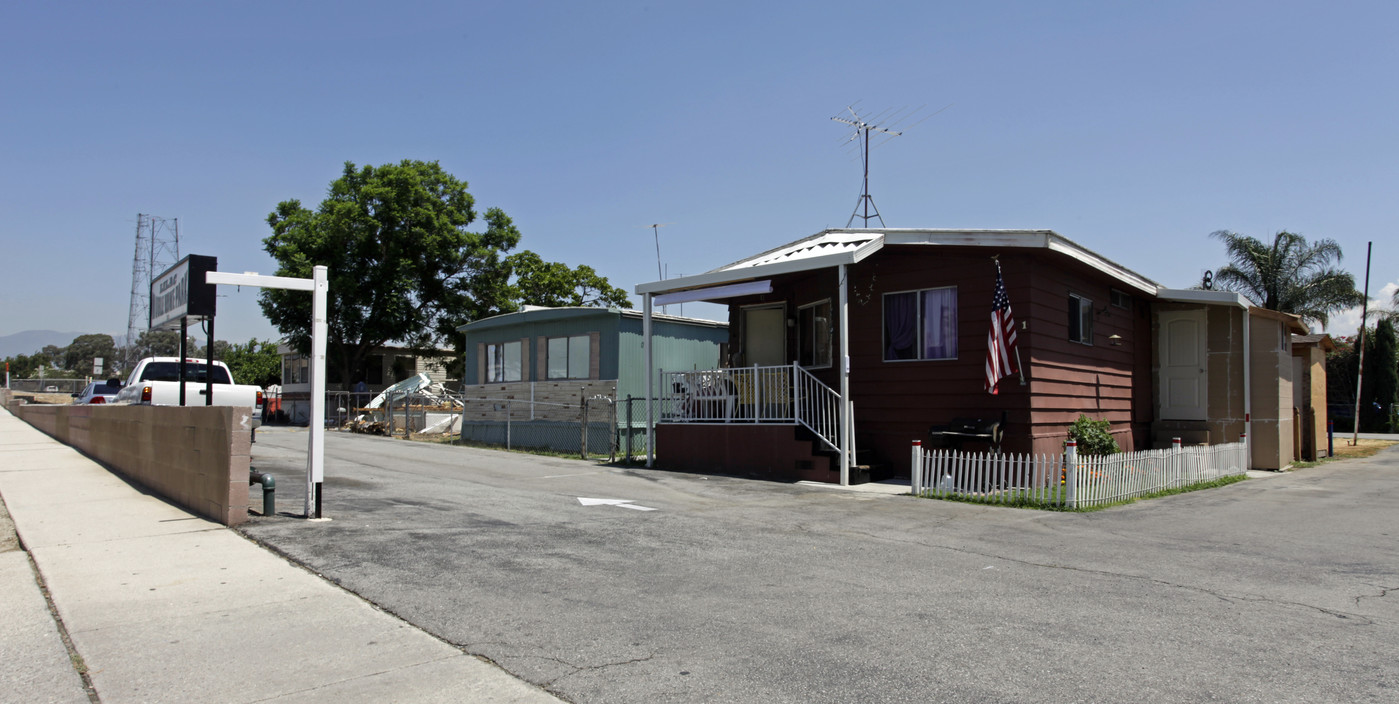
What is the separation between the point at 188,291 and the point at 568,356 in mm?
13261

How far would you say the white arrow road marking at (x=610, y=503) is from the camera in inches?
417

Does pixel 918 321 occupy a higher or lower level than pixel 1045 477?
higher

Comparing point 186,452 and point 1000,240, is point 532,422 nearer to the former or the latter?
point 186,452

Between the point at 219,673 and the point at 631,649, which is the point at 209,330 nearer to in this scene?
the point at 219,673

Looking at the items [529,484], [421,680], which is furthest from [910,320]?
[421,680]

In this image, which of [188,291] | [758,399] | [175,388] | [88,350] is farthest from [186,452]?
[88,350]

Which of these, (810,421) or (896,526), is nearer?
(896,526)

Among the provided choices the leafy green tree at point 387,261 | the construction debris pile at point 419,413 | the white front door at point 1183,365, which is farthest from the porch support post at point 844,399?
the leafy green tree at point 387,261

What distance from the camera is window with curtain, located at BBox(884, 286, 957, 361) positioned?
14.0 metres

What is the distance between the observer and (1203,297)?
1694 cm

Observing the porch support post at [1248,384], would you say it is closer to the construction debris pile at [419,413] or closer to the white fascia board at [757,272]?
the white fascia board at [757,272]

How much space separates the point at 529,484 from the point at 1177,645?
32.2 feet

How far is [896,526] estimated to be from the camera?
944 centimetres

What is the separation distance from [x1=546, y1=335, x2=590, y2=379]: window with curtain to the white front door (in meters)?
12.8
